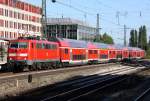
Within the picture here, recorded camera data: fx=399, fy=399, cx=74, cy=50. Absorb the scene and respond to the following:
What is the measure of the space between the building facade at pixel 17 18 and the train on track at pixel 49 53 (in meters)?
59.1

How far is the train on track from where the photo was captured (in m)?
37.6

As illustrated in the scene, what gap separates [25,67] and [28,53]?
4.73 feet

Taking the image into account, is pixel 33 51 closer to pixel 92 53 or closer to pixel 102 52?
pixel 92 53

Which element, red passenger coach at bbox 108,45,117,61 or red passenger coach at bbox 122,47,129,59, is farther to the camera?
red passenger coach at bbox 122,47,129,59

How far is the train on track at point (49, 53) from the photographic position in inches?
1480

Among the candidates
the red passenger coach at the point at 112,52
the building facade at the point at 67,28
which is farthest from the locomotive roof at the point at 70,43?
the building facade at the point at 67,28

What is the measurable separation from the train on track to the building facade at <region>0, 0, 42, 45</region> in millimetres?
59085

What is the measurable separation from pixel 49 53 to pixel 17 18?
9071 cm

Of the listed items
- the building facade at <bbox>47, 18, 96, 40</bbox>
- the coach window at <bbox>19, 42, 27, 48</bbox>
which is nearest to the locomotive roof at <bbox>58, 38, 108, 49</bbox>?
the coach window at <bbox>19, 42, 27, 48</bbox>

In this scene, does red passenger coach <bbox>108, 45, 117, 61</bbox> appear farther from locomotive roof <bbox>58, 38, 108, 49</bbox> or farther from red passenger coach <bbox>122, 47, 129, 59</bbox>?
red passenger coach <bbox>122, 47, 129, 59</bbox>

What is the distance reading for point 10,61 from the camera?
36.9m

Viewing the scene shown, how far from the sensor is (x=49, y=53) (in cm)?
4253

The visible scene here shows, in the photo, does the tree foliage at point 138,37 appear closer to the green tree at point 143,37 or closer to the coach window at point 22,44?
the green tree at point 143,37

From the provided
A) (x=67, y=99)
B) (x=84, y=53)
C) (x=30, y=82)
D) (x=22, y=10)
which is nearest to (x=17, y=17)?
(x=22, y=10)
